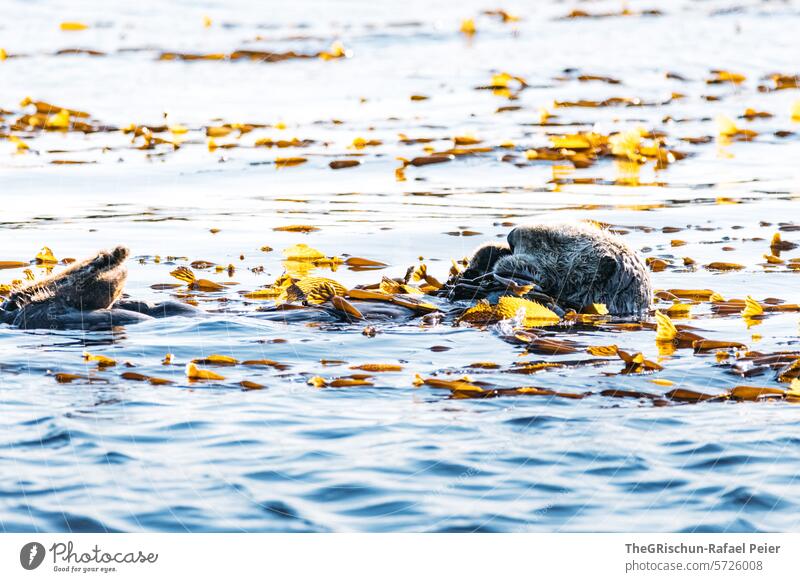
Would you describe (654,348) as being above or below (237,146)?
below

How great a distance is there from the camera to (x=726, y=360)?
4.85 m

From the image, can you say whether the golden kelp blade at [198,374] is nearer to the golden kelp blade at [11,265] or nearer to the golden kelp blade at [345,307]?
the golden kelp blade at [345,307]

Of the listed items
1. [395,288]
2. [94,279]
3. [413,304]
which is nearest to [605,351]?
[413,304]

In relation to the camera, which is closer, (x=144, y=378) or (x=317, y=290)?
(x=144, y=378)

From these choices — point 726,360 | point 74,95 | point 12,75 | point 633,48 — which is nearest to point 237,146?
point 74,95

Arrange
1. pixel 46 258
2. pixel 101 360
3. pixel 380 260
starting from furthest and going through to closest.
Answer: pixel 380 260 < pixel 46 258 < pixel 101 360

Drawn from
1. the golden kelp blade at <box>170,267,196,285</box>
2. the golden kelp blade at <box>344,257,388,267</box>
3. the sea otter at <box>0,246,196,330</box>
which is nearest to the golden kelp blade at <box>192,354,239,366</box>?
the sea otter at <box>0,246,196,330</box>

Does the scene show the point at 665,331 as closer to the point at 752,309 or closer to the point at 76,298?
the point at 752,309

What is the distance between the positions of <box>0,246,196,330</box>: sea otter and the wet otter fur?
1.72m

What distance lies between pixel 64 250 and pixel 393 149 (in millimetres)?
4677

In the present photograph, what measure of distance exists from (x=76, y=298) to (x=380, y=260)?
2.61m

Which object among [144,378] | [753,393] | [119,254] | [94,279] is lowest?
Answer: [753,393]

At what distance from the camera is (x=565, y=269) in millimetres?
6059
